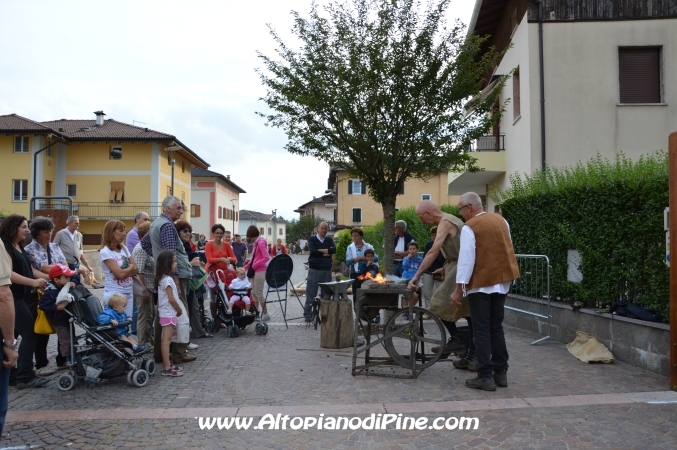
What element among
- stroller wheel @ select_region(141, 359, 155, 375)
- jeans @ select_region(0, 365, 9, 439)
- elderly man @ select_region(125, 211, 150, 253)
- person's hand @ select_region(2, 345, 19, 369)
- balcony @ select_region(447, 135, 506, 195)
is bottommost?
stroller wheel @ select_region(141, 359, 155, 375)

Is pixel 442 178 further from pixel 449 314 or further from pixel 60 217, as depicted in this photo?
pixel 449 314

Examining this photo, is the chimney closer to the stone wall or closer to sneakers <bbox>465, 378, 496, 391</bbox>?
the stone wall

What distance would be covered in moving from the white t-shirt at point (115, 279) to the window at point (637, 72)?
15.1 metres

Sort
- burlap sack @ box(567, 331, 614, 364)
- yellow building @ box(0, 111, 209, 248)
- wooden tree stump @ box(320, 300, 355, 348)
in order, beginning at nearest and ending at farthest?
burlap sack @ box(567, 331, 614, 364), wooden tree stump @ box(320, 300, 355, 348), yellow building @ box(0, 111, 209, 248)

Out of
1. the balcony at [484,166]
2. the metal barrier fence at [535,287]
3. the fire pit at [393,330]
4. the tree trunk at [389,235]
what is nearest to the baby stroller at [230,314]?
the tree trunk at [389,235]

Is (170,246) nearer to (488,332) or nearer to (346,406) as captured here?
(346,406)

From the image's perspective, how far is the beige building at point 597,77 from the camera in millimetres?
16875

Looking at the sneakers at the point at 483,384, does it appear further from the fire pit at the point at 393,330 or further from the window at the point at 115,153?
the window at the point at 115,153

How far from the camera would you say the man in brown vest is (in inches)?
241

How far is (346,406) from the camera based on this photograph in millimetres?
5531

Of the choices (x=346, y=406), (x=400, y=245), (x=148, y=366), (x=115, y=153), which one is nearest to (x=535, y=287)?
(x=400, y=245)

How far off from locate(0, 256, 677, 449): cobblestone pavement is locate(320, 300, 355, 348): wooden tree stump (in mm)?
751

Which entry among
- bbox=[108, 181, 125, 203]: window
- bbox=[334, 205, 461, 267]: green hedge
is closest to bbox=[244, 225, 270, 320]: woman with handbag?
bbox=[334, 205, 461, 267]: green hedge

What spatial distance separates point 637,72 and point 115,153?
44621 millimetres
